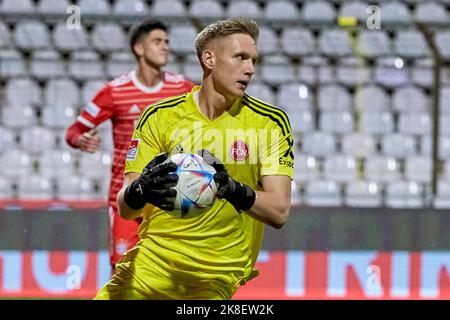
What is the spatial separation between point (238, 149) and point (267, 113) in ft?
0.67

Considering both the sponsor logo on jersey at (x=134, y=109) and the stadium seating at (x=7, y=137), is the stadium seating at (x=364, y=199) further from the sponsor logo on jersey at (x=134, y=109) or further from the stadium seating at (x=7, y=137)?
the stadium seating at (x=7, y=137)

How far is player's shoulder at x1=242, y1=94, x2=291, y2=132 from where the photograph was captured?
429cm

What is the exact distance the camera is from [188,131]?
14.0 ft

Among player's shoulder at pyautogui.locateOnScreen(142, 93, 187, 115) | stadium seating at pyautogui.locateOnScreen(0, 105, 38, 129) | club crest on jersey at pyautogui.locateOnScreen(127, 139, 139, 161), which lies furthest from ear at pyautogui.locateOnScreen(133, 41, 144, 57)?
stadium seating at pyautogui.locateOnScreen(0, 105, 38, 129)

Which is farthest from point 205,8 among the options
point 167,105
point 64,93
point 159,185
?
point 159,185

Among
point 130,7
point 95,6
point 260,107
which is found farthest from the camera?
point 130,7

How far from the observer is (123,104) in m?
6.76

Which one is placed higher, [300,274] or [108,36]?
[108,36]

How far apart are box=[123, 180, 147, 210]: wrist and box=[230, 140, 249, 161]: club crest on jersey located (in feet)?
1.70

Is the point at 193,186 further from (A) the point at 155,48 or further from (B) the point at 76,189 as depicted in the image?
(B) the point at 76,189

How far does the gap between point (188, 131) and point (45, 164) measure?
226 inches

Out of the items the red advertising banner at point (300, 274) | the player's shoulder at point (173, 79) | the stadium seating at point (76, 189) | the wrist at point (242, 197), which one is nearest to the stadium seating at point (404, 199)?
the red advertising banner at point (300, 274)

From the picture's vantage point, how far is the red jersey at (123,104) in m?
6.69
